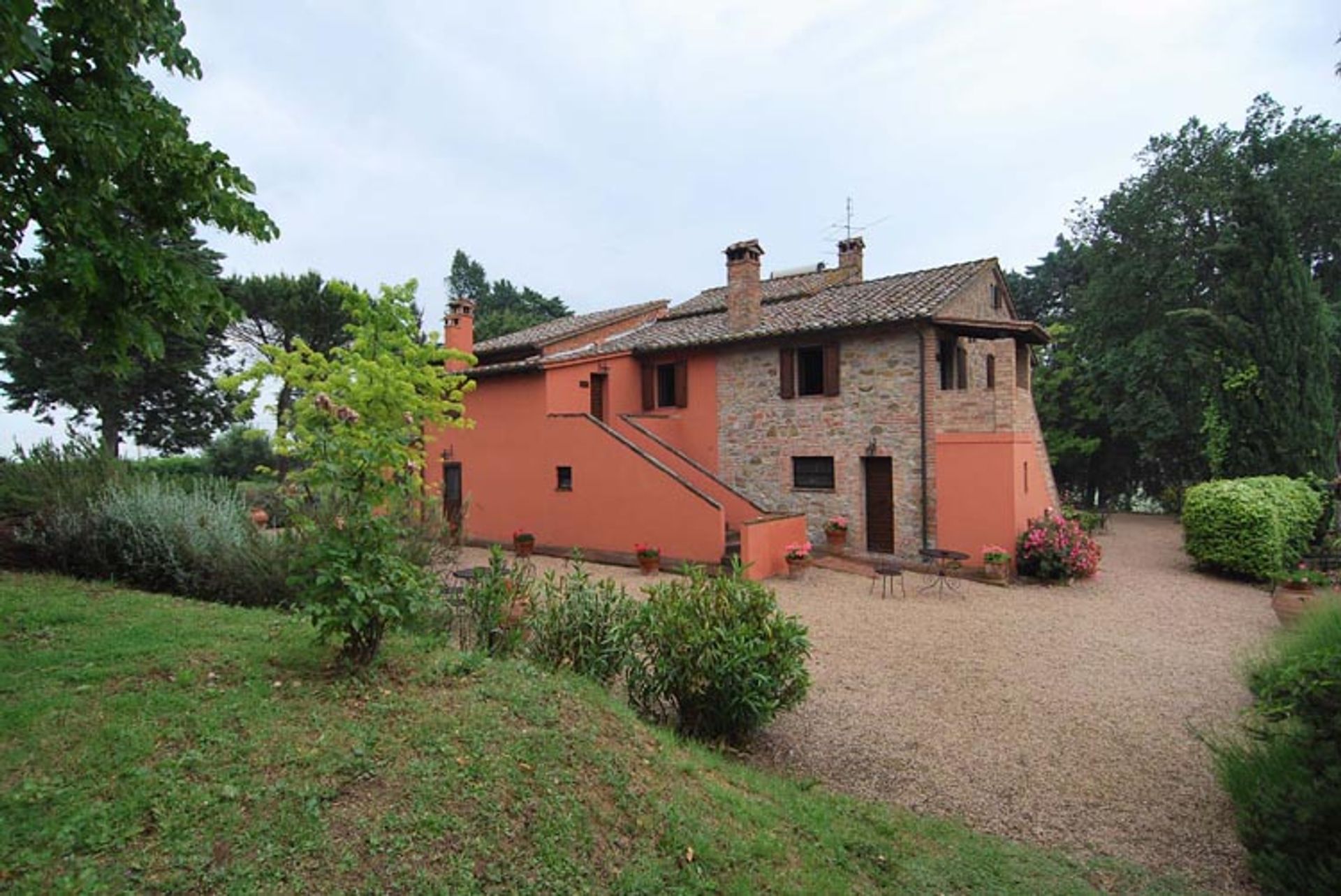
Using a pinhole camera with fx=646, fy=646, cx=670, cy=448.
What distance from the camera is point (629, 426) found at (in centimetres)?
1545

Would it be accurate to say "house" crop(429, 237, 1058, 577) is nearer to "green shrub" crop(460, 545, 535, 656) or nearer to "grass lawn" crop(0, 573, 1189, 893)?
"green shrub" crop(460, 545, 535, 656)

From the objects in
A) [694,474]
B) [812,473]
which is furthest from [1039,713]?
[694,474]

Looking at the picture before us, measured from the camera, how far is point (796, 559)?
11.9 meters

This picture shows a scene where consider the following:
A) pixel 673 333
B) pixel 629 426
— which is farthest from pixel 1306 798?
pixel 673 333

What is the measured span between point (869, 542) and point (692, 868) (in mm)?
11335

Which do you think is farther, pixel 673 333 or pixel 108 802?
pixel 673 333

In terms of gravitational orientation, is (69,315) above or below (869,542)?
above

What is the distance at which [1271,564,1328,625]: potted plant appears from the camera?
838 cm

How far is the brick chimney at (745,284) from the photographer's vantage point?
1605 centimetres

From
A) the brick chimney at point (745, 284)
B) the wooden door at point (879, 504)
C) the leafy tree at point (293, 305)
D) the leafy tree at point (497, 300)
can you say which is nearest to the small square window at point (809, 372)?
the brick chimney at point (745, 284)

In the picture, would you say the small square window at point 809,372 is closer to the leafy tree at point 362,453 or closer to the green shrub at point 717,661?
the green shrub at point 717,661

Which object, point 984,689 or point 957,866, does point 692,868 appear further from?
point 984,689

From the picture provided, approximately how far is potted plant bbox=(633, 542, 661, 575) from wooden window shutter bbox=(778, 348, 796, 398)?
4.82 m

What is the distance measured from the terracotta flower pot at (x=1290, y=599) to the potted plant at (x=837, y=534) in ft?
21.6
